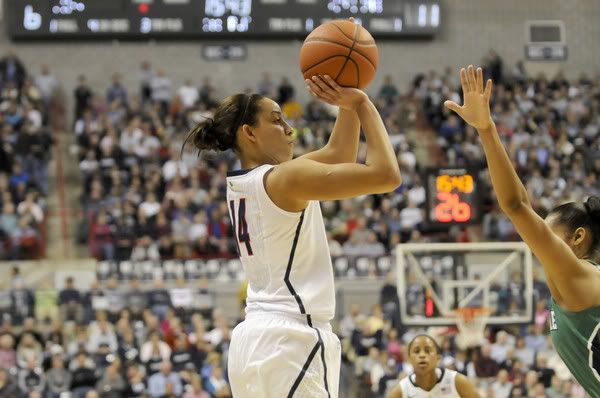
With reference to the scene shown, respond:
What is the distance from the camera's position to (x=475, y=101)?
10.7 ft

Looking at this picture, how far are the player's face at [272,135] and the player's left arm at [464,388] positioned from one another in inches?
124

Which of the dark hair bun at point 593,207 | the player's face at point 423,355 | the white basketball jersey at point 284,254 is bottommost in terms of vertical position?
the player's face at point 423,355

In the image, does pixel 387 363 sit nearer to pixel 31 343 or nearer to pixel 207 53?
pixel 31 343

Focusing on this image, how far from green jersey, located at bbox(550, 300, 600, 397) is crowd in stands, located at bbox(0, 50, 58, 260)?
13.3 m

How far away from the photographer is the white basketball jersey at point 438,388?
650cm

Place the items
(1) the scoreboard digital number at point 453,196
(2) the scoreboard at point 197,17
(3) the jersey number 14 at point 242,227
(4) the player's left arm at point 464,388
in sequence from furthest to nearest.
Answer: (2) the scoreboard at point 197,17 < (1) the scoreboard digital number at point 453,196 < (4) the player's left arm at point 464,388 < (3) the jersey number 14 at point 242,227

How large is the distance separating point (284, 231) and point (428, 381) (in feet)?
10.8

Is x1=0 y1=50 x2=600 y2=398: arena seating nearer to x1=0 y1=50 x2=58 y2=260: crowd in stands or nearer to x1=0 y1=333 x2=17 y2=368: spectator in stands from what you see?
x1=0 y1=333 x2=17 y2=368: spectator in stands

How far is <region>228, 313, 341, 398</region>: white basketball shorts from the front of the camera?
11.6 feet

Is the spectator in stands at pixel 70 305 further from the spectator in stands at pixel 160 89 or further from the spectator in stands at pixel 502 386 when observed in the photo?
the spectator in stands at pixel 160 89

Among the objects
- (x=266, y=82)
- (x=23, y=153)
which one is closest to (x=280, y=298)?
(x=23, y=153)

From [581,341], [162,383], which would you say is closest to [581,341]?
[581,341]

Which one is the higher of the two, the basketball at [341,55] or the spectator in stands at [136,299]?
the basketball at [341,55]

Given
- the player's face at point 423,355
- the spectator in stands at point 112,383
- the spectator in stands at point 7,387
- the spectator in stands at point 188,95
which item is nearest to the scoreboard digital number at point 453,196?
the spectator in stands at point 112,383
